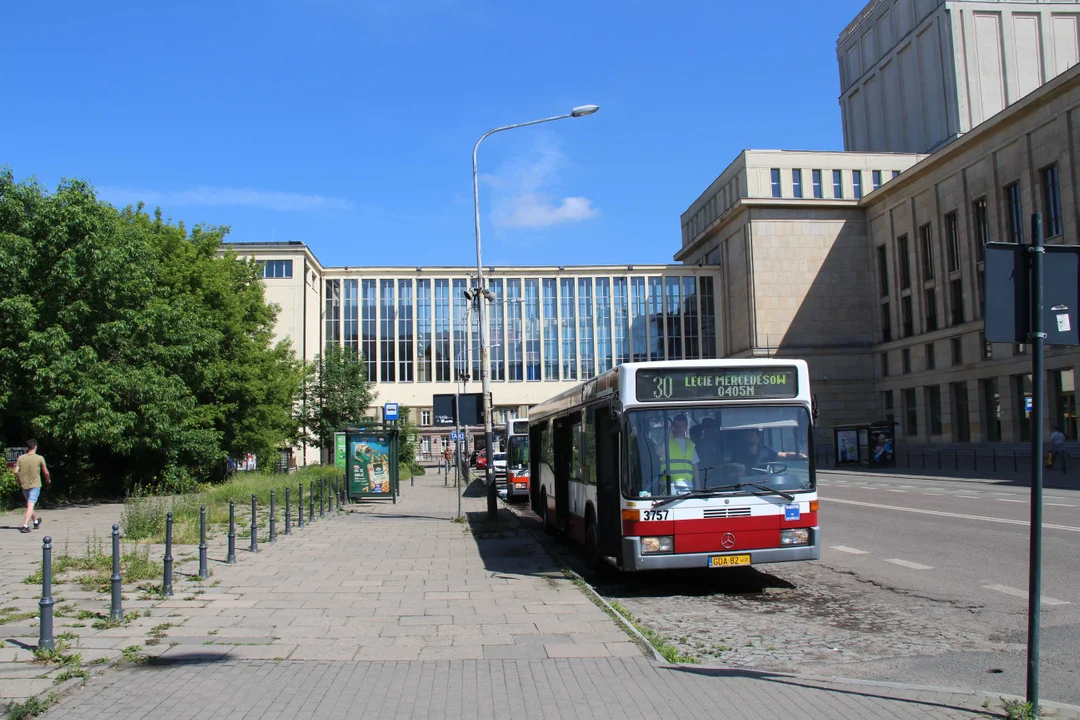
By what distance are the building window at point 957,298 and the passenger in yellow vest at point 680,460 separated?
55276 millimetres

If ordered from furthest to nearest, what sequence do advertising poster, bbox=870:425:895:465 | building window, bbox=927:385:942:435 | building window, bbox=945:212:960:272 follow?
1. building window, bbox=927:385:942:435
2. building window, bbox=945:212:960:272
3. advertising poster, bbox=870:425:895:465

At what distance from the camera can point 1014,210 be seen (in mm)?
52562

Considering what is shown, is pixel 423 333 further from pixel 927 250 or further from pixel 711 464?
pixel 711 464

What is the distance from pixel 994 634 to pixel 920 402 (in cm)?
6069

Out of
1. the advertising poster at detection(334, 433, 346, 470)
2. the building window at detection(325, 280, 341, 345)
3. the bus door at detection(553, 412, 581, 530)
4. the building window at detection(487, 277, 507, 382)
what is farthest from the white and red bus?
the building window at detection(325, 280, 341, 345)

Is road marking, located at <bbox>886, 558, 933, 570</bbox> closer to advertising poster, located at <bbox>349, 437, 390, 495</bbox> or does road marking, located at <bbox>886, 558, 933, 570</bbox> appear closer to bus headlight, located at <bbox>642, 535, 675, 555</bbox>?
bus headlight, located at <bbox>642, 535, 675, 555</bbox>

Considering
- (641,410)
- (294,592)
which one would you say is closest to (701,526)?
(641,410)

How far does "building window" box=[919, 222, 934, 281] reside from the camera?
206 feet

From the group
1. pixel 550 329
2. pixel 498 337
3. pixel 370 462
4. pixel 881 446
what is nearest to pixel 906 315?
pixel 881 446

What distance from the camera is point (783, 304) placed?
248ft

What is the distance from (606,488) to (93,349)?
53.8ft

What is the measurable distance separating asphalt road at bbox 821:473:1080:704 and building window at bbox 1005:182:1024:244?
108ft

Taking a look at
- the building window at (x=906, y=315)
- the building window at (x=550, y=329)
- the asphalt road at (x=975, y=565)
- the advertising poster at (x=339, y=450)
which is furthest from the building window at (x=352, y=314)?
the asphalt road at (x=975, y=565)

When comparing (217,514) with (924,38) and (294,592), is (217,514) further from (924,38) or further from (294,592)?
(924,38)
